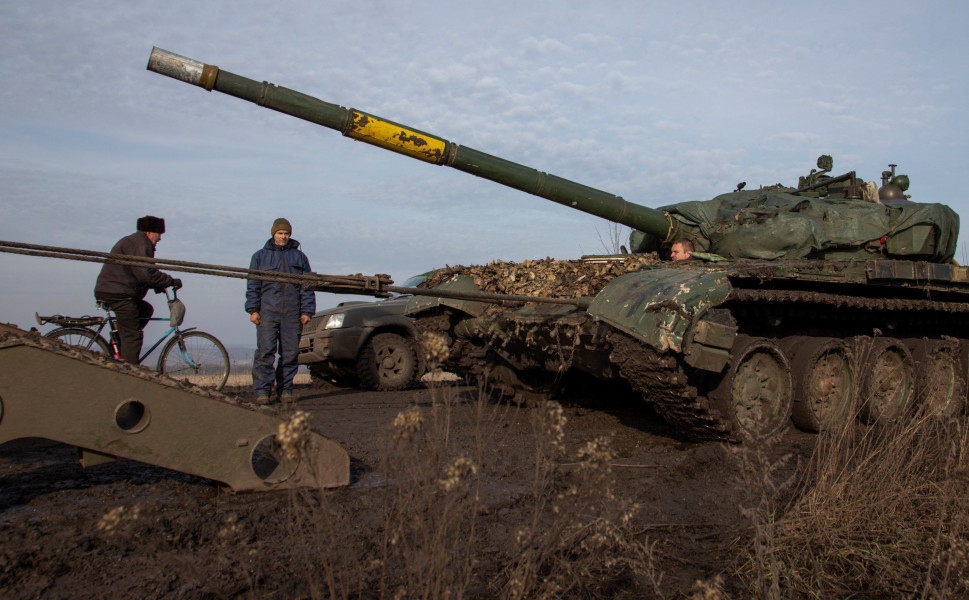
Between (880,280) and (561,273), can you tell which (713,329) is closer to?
(561,273)

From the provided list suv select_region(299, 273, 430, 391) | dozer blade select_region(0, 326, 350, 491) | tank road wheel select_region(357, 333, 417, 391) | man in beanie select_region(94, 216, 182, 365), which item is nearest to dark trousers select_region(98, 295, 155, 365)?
man in beanie select_region(94, 216, 182, 365)

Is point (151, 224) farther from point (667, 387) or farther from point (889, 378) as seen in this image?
point (889, 378)

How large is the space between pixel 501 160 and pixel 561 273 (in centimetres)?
118

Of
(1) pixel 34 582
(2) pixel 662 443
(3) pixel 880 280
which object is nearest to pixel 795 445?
(2) pixel 662 443

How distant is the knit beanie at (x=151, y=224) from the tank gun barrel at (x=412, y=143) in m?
2.17

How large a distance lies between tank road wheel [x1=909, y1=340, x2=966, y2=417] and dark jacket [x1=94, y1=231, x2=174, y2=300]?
759 centimetres

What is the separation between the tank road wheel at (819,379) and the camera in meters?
6.34

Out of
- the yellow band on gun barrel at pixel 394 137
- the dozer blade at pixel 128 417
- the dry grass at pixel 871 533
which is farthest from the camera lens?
the yellow band on gun barrel at pixel 394 137

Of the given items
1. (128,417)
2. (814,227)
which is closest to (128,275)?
(128,417)

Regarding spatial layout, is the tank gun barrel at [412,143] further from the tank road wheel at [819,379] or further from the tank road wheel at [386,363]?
the tank road wheel at [386,363]

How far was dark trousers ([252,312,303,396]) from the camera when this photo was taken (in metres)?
7.00

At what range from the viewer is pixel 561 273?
271 inches

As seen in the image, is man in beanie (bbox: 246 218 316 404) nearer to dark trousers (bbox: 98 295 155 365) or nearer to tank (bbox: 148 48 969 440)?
dark trousers (bbox: 98 295 155 365)

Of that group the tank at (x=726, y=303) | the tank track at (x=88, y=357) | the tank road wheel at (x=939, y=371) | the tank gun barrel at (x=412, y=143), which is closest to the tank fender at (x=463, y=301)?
the tank at (x=726, y=303)
